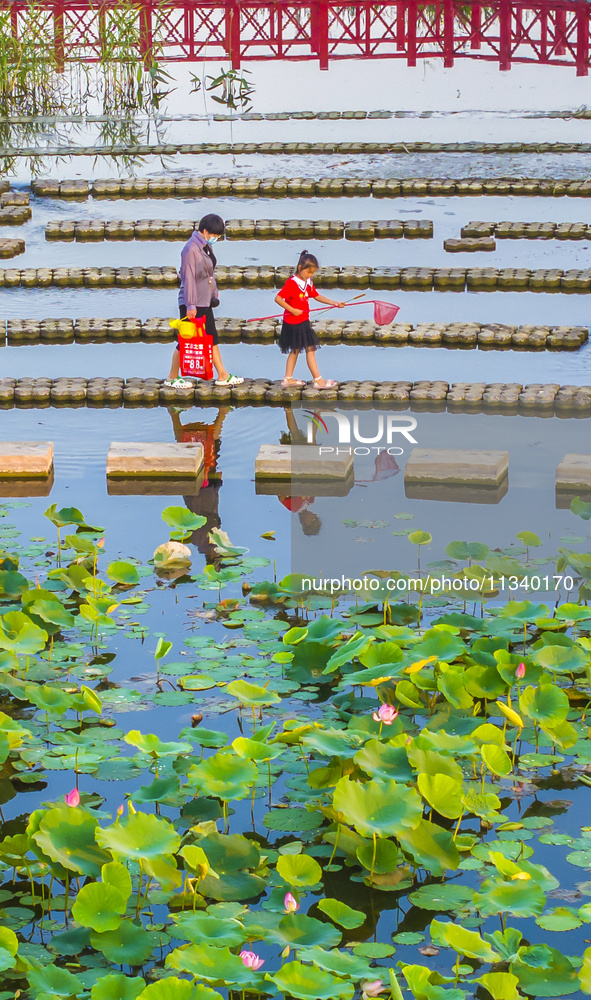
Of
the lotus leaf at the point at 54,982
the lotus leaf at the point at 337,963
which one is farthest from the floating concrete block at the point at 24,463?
the lotus leaf at the point at 337,963

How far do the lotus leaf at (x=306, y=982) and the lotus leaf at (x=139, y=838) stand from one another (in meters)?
0.71

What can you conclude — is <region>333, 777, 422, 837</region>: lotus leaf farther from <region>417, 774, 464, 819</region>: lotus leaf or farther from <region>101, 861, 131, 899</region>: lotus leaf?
<region>101, 861, 131, 899</region>: lotus leaf

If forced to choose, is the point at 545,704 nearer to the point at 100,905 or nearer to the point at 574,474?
the point at 100,905

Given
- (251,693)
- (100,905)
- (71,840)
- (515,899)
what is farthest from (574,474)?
(100,905)

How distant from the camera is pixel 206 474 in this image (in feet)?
30.4

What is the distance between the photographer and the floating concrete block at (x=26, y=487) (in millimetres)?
8883

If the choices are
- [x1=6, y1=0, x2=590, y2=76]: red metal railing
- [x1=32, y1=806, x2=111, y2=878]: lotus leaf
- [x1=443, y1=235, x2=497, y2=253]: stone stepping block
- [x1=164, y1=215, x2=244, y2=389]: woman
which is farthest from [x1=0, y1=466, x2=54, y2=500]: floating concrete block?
[x1=6, y1=0, x2=590, y2=76]: red metal railing

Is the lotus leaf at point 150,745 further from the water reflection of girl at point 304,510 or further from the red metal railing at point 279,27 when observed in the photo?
the red metal railing at point 279,27

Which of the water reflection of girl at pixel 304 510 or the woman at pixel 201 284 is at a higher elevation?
the woman at pixel 201 284

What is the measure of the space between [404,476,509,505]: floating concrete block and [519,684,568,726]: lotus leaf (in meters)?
3.18

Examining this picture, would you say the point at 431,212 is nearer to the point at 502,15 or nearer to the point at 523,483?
the point at 523,483

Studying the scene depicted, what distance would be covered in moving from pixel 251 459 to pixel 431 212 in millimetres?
9388

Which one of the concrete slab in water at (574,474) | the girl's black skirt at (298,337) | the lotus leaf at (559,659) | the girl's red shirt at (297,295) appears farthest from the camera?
the girl's black skirt at (298,337)

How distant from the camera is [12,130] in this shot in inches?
896
